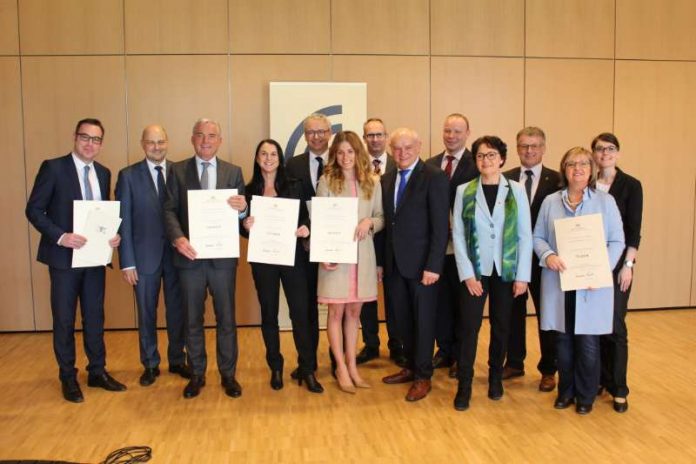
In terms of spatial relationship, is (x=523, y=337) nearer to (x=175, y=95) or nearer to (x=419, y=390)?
(x=419, y=390)

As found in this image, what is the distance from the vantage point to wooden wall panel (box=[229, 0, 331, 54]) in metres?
5.57

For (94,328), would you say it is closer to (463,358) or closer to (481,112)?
(463,358)

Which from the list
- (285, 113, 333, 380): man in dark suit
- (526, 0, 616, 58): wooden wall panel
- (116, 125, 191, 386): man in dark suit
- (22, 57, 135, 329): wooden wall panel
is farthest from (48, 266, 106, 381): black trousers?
(526, 0, 616, 58): wooden wall panel

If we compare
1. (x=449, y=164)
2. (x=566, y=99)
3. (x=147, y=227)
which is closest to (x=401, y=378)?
(x=449, y=164)

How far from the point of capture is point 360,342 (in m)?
5.08

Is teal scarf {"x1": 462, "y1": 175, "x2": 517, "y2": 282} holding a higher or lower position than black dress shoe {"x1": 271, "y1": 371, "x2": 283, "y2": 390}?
higher

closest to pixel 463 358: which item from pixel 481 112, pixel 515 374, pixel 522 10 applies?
pixel 515 374

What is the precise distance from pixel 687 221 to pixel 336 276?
14.6 feet

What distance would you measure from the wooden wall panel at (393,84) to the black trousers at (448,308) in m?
2.13

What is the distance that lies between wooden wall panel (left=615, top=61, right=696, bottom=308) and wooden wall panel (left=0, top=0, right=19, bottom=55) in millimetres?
5785

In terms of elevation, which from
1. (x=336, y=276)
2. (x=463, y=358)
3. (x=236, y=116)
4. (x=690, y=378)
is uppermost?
(x=236, y=116)

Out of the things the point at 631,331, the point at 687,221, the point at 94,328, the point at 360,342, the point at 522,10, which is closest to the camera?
the point at 94,328

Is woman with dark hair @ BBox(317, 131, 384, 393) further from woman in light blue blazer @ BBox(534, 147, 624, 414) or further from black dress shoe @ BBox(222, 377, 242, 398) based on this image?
woman in light blue blazer @ BBox(534, 147, 624, 414)

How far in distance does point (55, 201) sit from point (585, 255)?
127 inches
